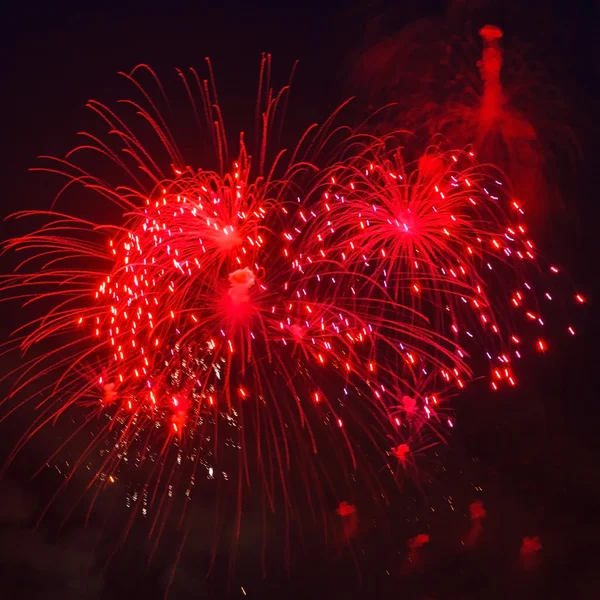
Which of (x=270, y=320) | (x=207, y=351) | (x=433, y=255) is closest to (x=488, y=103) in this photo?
(x=433, y=255)

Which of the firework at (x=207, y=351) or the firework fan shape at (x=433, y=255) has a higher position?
the firework fan shape at (x=433, y=255)

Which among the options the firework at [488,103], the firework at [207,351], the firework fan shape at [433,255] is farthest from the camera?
the firework at [488,103]

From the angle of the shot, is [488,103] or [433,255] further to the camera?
[488,103]

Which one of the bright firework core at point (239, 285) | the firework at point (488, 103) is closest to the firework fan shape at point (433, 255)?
the firework at point (488, 103)

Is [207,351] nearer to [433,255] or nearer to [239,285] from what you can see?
[239,285]

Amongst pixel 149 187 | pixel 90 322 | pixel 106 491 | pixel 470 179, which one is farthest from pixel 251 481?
pixel 470 179

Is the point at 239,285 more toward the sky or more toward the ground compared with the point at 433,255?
more toward the ground

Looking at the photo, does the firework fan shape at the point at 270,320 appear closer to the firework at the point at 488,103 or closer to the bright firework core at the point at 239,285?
the bright firework core at the point at 239,285

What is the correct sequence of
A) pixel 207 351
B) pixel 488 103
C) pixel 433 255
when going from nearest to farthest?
pixel 207 351 → pixel 433 255 → pixel 488 103
